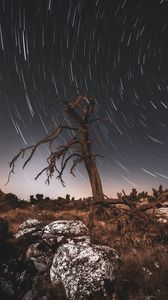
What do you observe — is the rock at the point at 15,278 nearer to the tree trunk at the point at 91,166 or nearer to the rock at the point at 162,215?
the rock at the point at 162,215

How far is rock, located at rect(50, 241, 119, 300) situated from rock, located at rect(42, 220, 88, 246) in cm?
128

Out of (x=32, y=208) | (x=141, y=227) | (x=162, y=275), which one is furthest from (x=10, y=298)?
(x=32, y=208)

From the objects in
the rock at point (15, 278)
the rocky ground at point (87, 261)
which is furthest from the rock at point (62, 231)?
the rock at point (15, 278)

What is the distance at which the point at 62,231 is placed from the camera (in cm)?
1063

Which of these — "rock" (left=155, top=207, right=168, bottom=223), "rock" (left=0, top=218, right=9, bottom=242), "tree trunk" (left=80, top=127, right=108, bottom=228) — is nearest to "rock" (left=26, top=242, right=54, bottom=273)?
"rock" (left=0, top=218, right=9, bottom=242)

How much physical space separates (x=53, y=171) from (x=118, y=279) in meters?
7.78

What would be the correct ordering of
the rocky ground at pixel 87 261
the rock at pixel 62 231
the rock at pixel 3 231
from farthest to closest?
the rock at pixel 3 231
the rock at pixel 62 231
the rocky ground at pixel 87 261

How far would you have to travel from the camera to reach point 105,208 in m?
13.3

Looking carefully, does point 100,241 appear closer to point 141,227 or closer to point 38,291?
point 141,227

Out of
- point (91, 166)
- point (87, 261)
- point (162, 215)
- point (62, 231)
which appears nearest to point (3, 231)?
point (62, 231)

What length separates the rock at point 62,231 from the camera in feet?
33.1

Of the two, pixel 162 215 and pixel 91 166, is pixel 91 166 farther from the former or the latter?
pixel 162 215

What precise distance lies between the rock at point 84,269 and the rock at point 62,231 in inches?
50.4

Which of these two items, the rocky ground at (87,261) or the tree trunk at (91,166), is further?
the tree trunk at (91,166)
